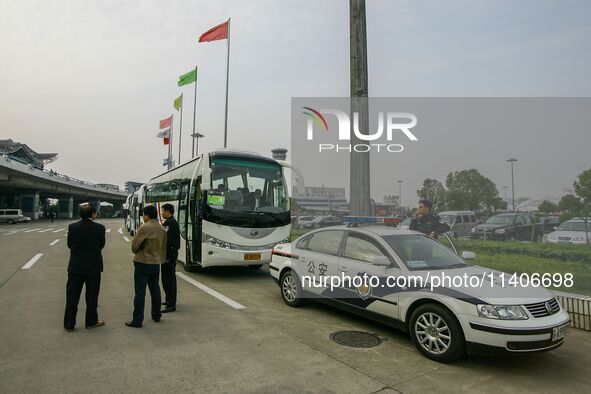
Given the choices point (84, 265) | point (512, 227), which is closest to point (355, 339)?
point (84, 265)

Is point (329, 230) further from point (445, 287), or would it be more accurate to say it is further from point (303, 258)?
point (445, 287)

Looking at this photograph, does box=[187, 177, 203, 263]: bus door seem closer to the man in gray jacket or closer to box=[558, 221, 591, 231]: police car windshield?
the man in gray jacket

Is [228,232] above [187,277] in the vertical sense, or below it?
above

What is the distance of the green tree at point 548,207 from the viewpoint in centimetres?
834

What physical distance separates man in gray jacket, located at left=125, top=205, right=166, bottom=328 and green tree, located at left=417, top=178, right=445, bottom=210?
6.84 m

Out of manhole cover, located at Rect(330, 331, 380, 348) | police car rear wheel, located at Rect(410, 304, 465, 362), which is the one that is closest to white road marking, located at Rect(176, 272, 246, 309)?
manhole cover, located at Rect(330, 331, 380, 348)

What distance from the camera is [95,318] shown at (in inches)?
217

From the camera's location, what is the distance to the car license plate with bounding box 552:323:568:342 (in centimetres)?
427

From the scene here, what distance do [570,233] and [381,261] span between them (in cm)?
574

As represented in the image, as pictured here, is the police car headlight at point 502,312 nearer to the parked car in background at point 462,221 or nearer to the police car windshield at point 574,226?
the police car windshield at point 574,226

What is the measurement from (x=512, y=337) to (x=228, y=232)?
6509 mm

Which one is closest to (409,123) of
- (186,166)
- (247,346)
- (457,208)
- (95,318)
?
(457,208)

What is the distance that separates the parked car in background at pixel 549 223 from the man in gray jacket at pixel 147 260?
321 inches

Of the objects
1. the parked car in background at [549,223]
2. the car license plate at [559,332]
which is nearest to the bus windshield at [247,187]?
the parked car in background at [549,223]
